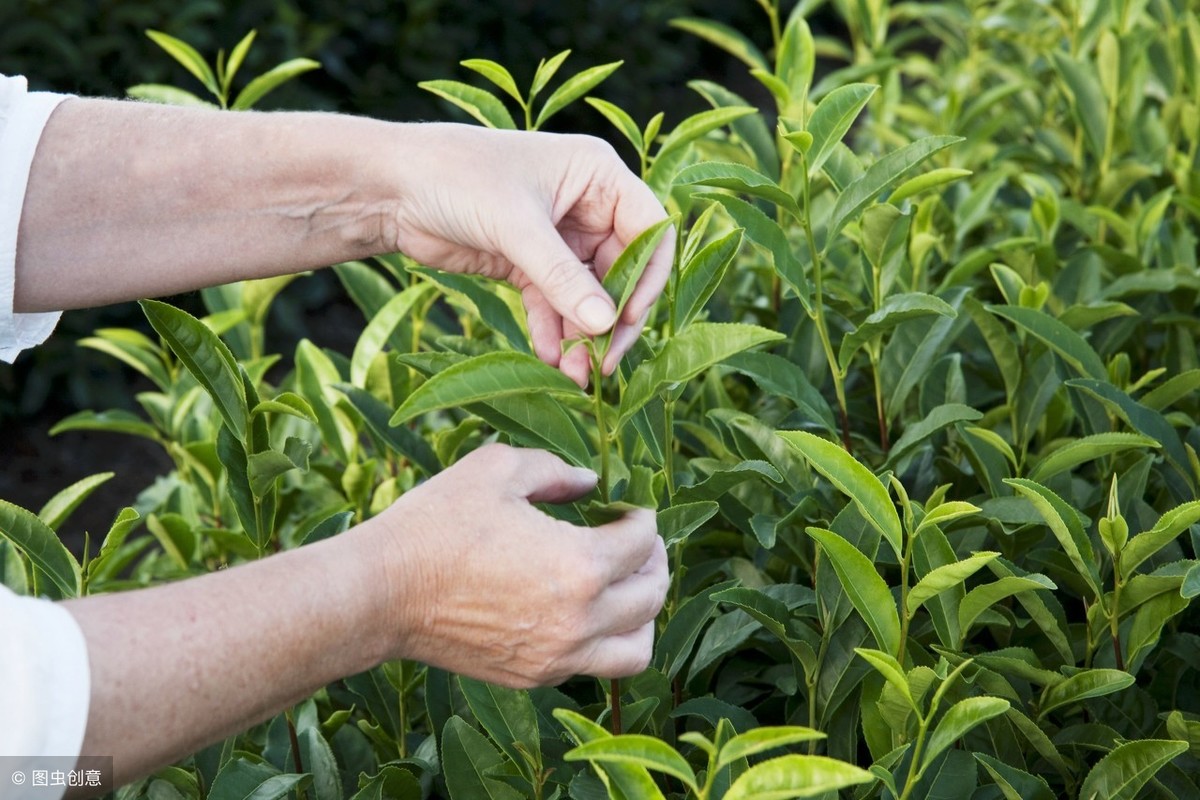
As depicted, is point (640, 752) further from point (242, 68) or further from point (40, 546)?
point (242, 68)

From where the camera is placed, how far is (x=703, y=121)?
1640mm

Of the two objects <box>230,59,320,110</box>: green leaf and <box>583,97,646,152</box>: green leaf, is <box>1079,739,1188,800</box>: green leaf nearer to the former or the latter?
<box>583,97,646,152</box>: green leaf

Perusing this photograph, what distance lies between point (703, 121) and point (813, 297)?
0.86 feet

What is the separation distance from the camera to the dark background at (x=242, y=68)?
3.97 metres

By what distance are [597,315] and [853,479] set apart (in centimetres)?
28

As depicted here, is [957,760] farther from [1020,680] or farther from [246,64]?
[246,64]

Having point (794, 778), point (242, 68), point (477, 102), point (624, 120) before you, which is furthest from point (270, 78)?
point (242, 68)

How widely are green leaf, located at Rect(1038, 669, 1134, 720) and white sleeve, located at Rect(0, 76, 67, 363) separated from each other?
4.10 ft

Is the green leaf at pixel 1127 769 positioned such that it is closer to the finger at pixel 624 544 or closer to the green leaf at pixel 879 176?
the finger at pixel 624 544

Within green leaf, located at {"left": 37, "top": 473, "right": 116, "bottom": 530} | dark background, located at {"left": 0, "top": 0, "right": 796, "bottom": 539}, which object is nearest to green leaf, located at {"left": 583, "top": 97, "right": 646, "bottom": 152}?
green leaf, located at {"left": 37, "top": 473, "right": 116, "bottom": 530}

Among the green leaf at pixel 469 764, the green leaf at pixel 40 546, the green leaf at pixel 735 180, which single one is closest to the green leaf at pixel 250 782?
the green leaf at pixel 469 764

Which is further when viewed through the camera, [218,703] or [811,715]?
[811,715]

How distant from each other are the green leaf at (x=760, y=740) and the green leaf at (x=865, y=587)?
0.80ft

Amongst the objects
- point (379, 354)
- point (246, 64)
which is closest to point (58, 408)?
point (246, 64)
